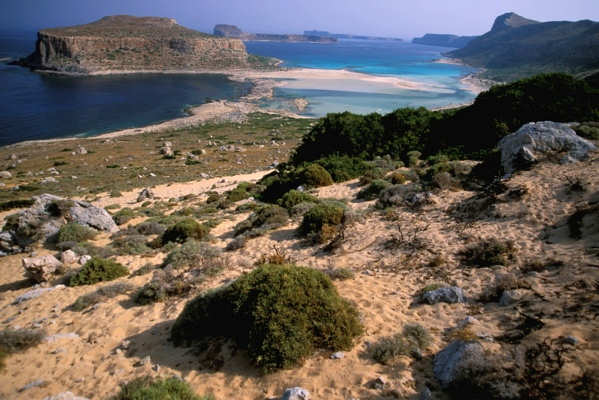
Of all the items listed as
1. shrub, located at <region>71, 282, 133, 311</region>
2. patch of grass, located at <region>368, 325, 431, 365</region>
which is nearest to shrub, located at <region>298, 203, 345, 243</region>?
patch of grass, located at <region>368, 325, 431, 365</region>

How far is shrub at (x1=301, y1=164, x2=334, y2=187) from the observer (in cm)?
1744

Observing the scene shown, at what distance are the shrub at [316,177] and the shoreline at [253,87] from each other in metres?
44.4

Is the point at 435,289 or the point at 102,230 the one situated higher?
the point at 435,289

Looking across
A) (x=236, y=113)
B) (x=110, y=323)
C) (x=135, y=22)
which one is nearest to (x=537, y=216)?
(x=110, y=323)

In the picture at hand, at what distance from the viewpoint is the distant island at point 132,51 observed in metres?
116

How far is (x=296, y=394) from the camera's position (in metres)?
4.36

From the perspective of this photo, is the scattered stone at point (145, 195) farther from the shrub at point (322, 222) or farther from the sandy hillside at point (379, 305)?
the shrub at point (322, 222)

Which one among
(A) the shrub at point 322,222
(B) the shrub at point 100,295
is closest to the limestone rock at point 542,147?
(A) the shrub at point 322,222

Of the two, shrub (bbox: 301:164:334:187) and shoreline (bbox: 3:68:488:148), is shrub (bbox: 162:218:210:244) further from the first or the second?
shoreline (bbox: 3:68:488:148)

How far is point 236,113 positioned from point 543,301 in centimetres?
7025

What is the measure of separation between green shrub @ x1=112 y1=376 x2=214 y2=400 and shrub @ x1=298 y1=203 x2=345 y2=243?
6252 millimetres

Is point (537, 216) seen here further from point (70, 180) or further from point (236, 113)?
point (236, 113)

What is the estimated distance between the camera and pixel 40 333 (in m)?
6.66

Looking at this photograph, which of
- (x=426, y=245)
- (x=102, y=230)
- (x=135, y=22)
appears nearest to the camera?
Answer: (x=426, y=245)
